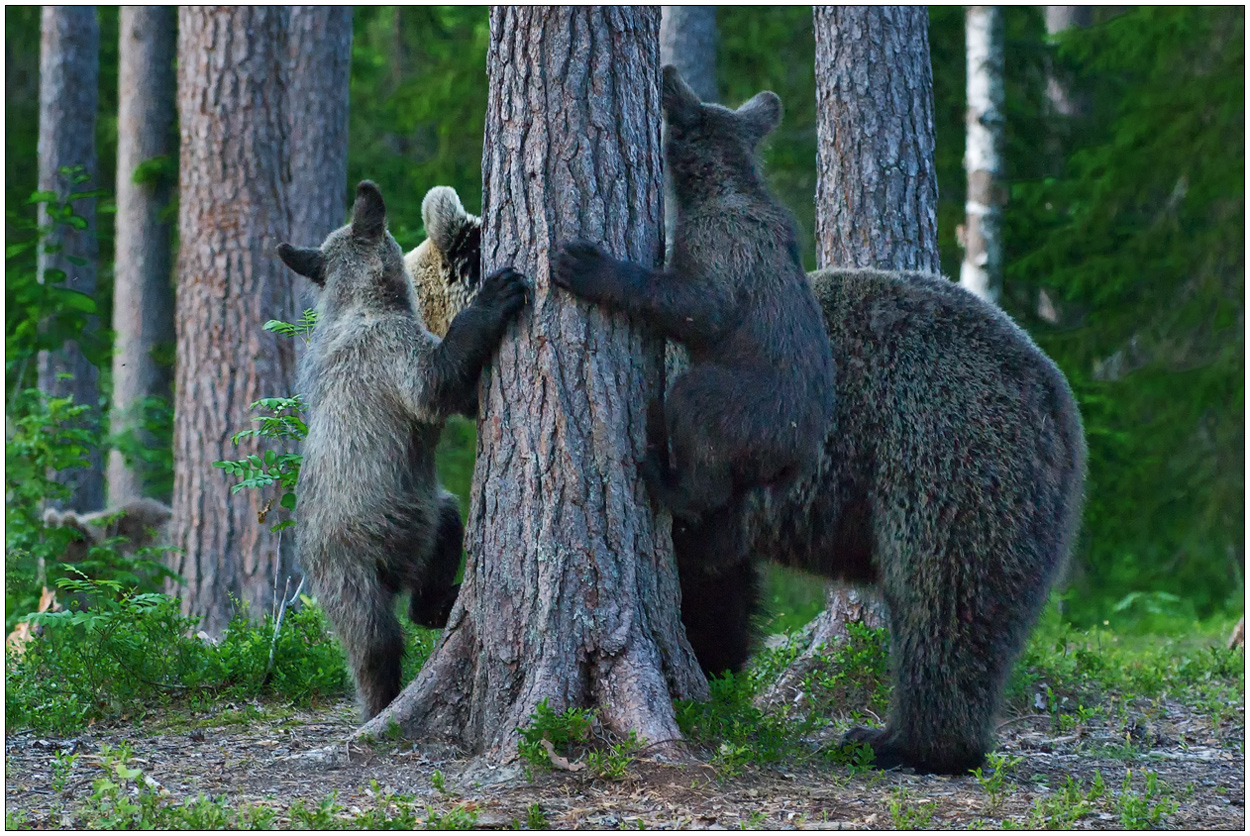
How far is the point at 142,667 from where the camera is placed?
5602mm

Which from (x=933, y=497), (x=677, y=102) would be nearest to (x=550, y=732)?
(x=933, y=497)

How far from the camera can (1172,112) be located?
12.5 metres

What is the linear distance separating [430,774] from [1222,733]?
13.5 feet

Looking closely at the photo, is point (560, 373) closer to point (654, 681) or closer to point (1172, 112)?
point (654, 681)

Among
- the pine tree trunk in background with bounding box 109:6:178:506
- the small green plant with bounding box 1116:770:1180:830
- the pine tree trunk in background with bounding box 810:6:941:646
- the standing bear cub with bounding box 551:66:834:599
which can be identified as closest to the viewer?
the small green plant with bounding box 1116:770:1180:830

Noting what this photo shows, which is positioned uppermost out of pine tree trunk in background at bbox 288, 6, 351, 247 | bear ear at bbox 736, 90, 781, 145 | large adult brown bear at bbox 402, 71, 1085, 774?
pine tree trunk in background at bbox 288, 6, 351, 247

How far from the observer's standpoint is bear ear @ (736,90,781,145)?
16.5ft

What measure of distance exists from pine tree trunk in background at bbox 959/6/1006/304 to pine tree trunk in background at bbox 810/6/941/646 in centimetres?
517

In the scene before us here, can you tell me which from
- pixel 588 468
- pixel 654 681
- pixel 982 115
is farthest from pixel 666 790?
pixel 982 115

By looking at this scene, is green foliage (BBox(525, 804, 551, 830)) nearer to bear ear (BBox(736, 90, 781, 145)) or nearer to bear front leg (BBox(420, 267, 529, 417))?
bear front leg (BBox(420, 267, 529, 417))

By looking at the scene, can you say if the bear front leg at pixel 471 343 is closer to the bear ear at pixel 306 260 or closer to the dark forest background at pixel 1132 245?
the bear ear at pixel 306 260

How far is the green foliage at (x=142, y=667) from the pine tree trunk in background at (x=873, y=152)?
2806mm

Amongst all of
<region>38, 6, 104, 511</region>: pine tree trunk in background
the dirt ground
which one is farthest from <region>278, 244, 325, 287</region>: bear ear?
<region>38, 6, 104, 511</region>: pine tree trunk in background

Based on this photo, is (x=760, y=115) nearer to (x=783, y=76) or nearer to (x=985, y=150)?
(x=985, y=150)
